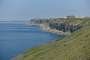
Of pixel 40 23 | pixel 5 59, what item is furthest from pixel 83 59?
pixel 40 23

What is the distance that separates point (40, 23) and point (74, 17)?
13.5 meters

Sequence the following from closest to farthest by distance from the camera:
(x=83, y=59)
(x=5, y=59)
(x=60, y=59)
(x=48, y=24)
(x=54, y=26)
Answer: (x=83, y=59) → (x=60, y=59) → (x=5, y=59) → (x=54, y=26) → (x=48, y=24)

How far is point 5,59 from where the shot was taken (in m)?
22.8

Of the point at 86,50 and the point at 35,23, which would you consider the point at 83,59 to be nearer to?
the point at 86,50

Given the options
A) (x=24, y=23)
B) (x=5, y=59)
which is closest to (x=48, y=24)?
(x=24, y=23)

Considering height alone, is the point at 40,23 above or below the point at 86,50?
below

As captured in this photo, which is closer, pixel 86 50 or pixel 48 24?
pixel 86 50

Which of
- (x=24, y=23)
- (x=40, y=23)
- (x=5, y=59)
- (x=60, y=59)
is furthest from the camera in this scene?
(x=24, y=23)

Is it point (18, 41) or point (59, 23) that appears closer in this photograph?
point (18, 41)

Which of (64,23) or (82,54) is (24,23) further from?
(82,54)

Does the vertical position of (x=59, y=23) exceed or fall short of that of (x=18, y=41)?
it exceeds it

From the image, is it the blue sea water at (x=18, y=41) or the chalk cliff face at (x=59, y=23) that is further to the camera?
the chalk cliff face at (x=59, y=23)

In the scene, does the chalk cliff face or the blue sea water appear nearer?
the blue sea water

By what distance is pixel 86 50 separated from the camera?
909 centimetres
